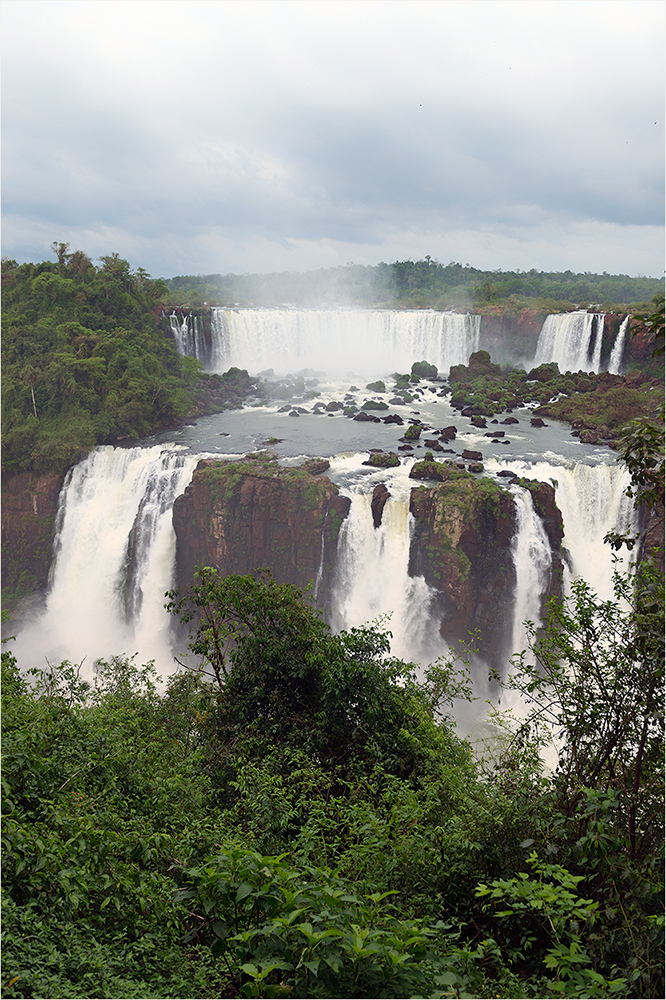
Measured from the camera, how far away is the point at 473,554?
18219mm

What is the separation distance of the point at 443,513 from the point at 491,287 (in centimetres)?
3605

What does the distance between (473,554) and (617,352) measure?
19427mm

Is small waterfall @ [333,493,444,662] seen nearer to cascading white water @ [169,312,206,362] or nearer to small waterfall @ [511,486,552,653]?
small waterfall @ [511,486,552,653]

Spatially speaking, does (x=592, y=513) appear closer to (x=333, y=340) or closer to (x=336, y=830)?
(x=336, y=830)

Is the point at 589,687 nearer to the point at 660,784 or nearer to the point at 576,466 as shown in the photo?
the point at 660,784

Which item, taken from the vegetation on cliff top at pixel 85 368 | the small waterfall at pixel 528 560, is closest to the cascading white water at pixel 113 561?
the vegetation on cliff top at pixel 85 368

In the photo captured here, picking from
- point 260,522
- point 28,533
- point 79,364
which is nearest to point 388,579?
point 260,522

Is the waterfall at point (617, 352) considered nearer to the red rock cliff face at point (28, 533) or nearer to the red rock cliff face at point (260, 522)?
the red rock cliff face at point (260, 522)

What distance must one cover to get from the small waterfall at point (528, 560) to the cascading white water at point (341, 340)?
2226 centimetres

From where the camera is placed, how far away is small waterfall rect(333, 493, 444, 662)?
60.0ft

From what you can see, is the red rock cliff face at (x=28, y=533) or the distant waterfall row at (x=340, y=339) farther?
the distant waterfall row at (x=340, y=339)

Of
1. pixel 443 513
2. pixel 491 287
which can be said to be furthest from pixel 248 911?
pixel 491 287

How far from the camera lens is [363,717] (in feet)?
25.3

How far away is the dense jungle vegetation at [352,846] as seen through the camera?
318cm
